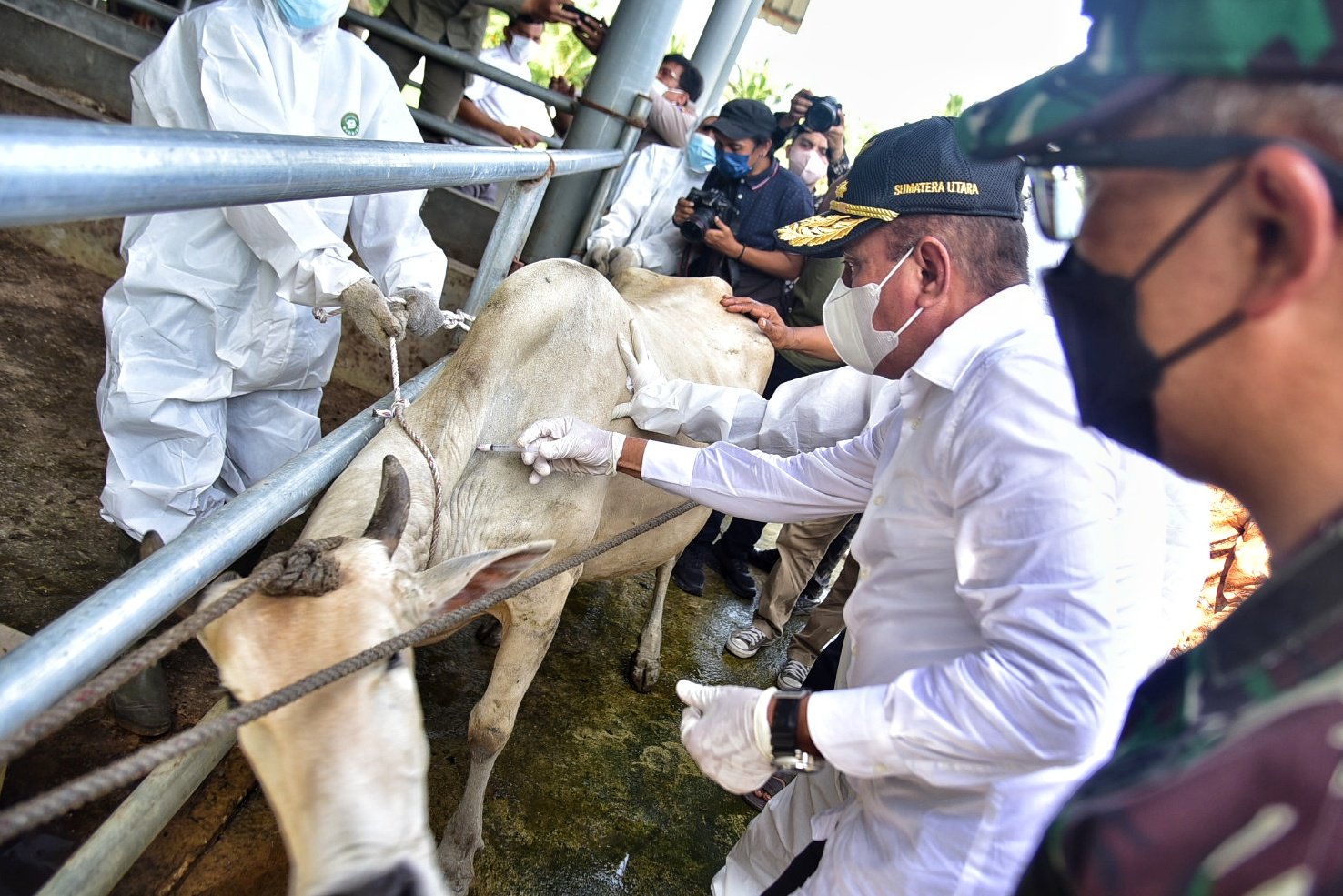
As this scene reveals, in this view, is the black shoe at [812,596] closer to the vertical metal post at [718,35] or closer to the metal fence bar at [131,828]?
the metal fence bar at [131,828]

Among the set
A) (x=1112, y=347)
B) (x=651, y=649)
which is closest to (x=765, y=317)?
(x=651, y=649)

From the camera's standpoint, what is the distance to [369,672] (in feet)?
4.97

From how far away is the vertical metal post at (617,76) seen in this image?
15.9 ft

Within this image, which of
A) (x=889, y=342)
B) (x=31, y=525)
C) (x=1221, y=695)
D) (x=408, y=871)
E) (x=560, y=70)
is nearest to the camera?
(x=1221, y=695)

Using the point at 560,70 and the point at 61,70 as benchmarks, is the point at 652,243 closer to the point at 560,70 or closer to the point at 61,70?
the point at 61,70

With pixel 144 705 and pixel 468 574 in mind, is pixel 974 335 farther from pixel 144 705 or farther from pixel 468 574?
pixel 144 705

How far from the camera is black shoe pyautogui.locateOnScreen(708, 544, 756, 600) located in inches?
211

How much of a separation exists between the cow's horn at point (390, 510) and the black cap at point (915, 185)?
3.99 feet

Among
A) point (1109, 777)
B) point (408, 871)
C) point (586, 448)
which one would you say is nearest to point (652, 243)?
point (586, 448)

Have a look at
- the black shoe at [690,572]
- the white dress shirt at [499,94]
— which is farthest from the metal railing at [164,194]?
the white dress shirt at [499,94]

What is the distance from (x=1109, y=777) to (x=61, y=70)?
660 cm

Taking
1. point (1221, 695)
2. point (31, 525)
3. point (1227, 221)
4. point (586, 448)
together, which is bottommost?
point (31, 525)

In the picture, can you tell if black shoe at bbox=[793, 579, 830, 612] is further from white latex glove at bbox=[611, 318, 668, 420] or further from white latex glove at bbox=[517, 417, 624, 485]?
white latex glove at bbox=[517, 417, 624, 485]

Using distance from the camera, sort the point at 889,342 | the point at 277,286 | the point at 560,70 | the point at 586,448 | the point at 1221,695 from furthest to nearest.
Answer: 1. the point at 560,70
2. the point at 277,286
3. the point at 586,448
4. the point at 889,342
5. the point at 1221,695
